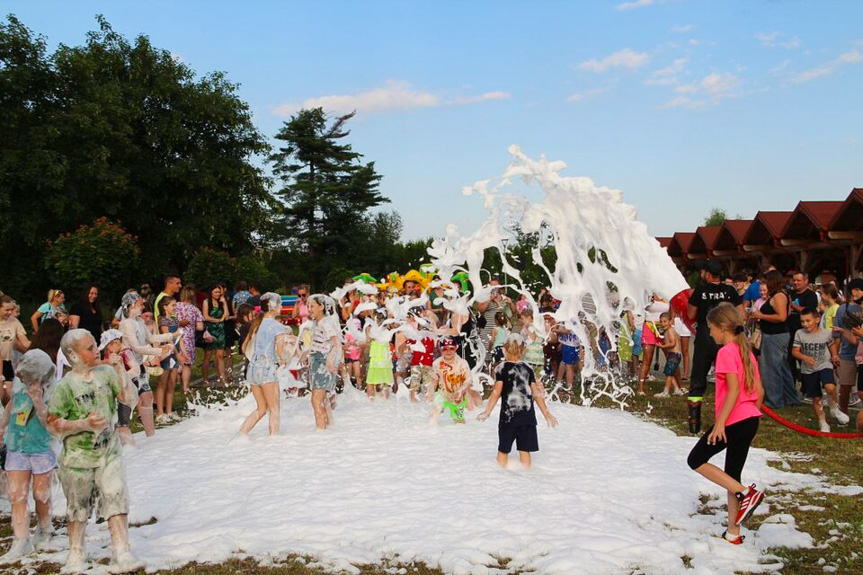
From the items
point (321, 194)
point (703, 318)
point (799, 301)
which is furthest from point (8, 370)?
point (321, 194)

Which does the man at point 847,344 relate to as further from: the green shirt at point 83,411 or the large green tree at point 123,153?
the large green tree at point 123,153

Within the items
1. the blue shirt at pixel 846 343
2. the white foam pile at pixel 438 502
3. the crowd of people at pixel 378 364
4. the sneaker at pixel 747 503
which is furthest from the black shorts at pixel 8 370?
the blue shirt at pixel 846 343

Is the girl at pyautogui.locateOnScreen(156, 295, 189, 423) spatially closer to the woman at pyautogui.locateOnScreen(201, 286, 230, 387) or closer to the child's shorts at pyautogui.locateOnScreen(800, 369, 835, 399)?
the woman at pyautogui.locateOnScreen(201, 286, 230, 387)

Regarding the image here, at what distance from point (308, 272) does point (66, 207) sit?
28.0m

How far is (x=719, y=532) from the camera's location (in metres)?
5.62

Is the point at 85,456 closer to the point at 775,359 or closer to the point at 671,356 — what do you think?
the point at 775,359

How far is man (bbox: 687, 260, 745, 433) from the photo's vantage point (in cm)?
910

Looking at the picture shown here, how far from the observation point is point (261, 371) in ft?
29.8

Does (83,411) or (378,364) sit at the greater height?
(83,411)

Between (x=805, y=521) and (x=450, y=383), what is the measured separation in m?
4.94

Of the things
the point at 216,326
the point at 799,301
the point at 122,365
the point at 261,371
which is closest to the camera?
the point at 122,365

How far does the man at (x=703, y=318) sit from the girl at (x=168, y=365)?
689 centimetres

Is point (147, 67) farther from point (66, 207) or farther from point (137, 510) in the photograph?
point (137, 510)

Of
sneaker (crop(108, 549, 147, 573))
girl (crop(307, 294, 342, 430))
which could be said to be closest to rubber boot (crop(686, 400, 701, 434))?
girl (crop(307, 294, 342, 430))
